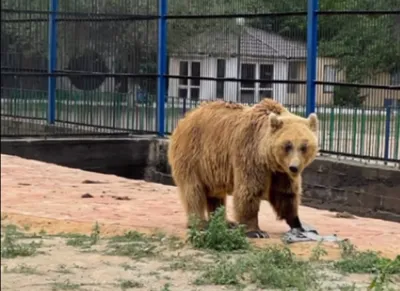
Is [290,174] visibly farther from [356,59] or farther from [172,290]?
[356,59]

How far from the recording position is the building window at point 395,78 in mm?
13320

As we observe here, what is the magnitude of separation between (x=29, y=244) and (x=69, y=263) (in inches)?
26.7

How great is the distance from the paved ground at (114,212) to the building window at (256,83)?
3.17 metres

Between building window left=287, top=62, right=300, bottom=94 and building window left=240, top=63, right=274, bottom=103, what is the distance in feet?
1.36

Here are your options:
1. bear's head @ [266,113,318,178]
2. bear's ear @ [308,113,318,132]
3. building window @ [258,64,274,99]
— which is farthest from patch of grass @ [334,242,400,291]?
building window @ [258,64,274,99]

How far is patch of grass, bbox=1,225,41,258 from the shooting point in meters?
7.60

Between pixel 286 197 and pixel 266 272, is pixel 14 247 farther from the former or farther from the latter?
pixel 286 197

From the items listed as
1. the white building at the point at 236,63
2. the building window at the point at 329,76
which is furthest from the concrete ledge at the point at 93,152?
the building window at the point at 329,76

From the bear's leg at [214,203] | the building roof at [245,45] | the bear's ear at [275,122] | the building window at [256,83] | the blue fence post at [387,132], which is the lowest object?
the bear's leg at [214,203]

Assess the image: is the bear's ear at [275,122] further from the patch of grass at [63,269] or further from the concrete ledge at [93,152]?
the concrete ledge at [93,152]

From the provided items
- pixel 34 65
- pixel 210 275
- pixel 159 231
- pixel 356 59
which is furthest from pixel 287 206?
pixel 34 65

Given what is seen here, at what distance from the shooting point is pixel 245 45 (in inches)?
636

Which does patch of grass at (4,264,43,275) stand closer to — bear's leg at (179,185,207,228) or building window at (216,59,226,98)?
bear's leg at (179,185,207,228)

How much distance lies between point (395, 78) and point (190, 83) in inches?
185
